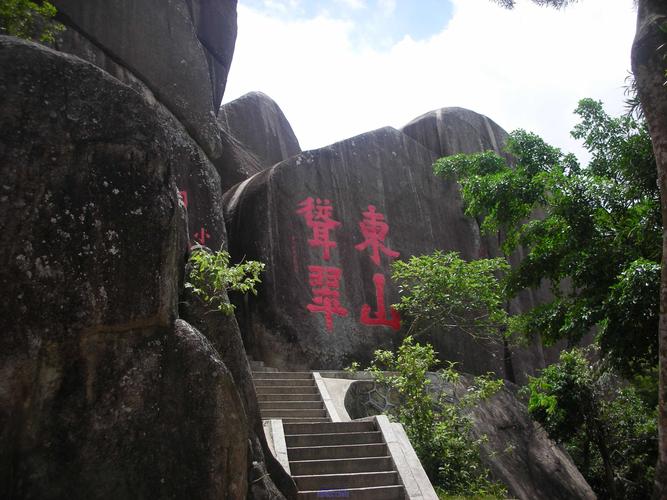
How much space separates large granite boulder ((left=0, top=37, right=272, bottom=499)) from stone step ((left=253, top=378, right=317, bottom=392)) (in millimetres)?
4504

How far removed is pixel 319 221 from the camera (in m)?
13.6

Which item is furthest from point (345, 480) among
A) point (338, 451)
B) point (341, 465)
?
point (338, 451)

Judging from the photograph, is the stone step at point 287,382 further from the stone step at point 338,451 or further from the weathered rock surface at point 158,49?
the weathered rock surface at point 158,49

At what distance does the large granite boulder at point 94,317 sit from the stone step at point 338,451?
1.86 metres

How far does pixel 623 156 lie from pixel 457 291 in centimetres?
549

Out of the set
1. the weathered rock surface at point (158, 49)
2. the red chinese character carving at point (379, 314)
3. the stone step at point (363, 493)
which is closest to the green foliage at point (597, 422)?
the red chinese character carving at point (379, 314)

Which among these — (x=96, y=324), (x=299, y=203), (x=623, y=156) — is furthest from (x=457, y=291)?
(x=96, y=324)

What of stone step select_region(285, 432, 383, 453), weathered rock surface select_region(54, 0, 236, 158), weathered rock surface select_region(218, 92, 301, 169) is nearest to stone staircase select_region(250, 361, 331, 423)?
stone step select_region(285, 432, 383, 453)

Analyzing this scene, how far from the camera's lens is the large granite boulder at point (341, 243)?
40.1 ft

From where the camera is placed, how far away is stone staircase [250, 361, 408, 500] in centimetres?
604

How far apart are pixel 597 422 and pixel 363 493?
20.2 ft

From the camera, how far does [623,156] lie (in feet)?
25.3

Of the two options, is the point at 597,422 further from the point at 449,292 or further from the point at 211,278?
the point at 211,278

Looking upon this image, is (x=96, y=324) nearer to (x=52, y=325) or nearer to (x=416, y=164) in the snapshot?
(x=52, y=325)
